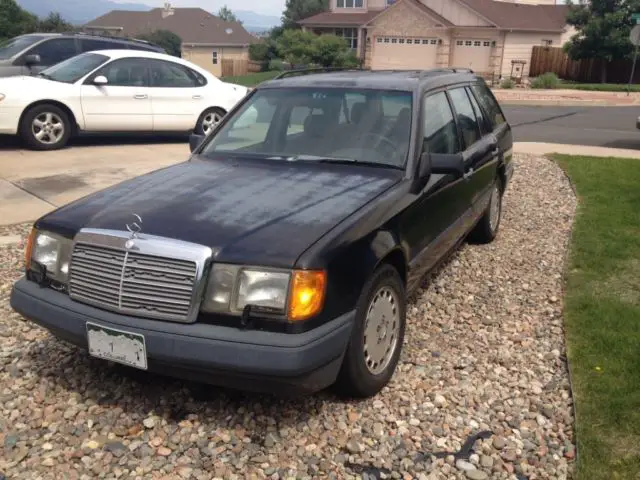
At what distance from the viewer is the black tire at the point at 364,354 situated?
3.33m

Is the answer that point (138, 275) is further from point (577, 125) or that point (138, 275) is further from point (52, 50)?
point (577, 125)

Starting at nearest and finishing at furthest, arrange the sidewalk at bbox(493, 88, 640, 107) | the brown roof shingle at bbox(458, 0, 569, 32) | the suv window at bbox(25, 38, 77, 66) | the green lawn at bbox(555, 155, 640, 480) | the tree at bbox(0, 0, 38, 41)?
1. the green lawn at bbox(555, 155, 640, 480)
2. the suv window at bbox(25, 38, 77, 66)
3. the sidewalk at bbox(493, 88, 640, 107)
4. the brown roof shingle at bbox(458, 0, 569, 32)
5. the tree at bbox(0, 0, 38, 41)

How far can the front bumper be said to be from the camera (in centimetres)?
293

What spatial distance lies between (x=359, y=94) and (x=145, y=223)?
199 cm

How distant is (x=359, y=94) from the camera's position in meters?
4.65

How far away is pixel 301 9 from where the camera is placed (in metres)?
70.8

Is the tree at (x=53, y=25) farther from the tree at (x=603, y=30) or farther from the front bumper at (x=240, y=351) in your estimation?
the front bumper at (x=240, y=351)

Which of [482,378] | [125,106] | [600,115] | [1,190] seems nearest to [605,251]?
[482,378]

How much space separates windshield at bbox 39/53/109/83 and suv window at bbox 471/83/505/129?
6.58m

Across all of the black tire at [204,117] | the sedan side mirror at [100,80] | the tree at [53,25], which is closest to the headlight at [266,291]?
the sedan side mirror at [100,80]

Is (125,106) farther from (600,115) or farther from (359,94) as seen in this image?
(600,115)

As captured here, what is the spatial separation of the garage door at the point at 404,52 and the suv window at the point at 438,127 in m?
36.7

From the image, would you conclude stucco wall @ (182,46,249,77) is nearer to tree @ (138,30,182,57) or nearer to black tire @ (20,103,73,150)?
tree @ (138,30,182,57)

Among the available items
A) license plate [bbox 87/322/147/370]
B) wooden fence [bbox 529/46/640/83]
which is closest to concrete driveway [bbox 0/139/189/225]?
license plate [bbox 87/322/147/370]
